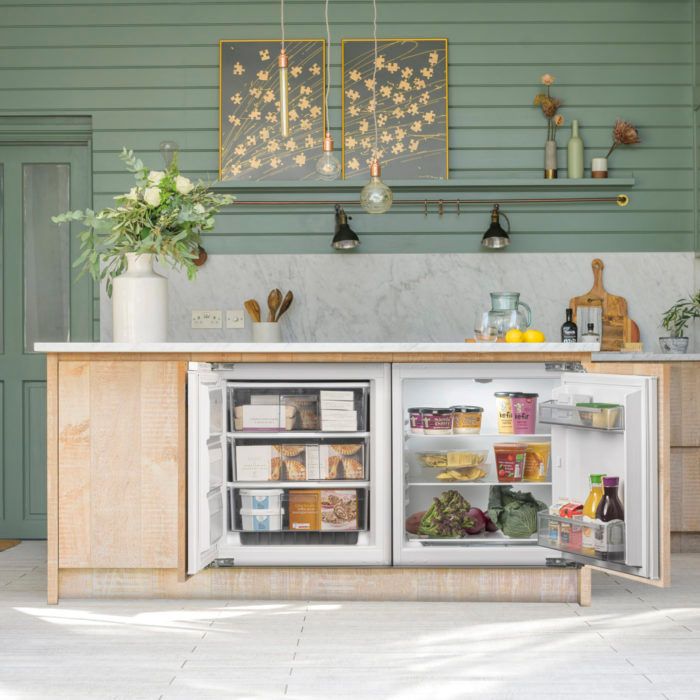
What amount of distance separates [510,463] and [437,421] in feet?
1.18

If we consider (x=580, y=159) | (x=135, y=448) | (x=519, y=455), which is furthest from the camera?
(x=580, y=159)

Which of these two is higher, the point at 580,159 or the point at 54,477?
the point at 580,159

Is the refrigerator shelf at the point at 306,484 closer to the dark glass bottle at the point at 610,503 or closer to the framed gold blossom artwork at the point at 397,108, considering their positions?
the dark glass bottle at the point at 610,503

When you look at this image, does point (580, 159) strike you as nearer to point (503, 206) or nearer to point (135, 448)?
point (503, 206)

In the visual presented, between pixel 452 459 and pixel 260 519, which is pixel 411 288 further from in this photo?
pixel 260 519

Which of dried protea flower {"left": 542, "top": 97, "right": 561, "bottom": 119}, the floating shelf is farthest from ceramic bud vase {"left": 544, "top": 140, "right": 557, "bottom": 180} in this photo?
dried protea flower {"left": 542, "top": 97, "right": 561, "bottom": 119}

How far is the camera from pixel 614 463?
3244 mm

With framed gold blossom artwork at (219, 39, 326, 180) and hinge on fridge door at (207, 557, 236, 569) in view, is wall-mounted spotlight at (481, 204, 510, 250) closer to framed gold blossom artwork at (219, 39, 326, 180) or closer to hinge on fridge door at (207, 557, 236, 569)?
framed gold blossom artwork at (219, 39, 326, 180)

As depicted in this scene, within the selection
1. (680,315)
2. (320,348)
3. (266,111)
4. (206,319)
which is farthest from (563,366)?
(266,111)

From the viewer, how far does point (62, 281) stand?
5.37m

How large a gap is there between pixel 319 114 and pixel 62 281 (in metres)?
1.82

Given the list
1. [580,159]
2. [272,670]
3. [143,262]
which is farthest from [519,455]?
[580,159]

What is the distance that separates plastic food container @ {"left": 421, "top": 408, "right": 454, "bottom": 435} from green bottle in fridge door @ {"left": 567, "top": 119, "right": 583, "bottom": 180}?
2095 mm

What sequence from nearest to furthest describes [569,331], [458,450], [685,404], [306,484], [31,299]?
[306,484] → [458,450] → [685,404] → [569,331] → [31,299]
